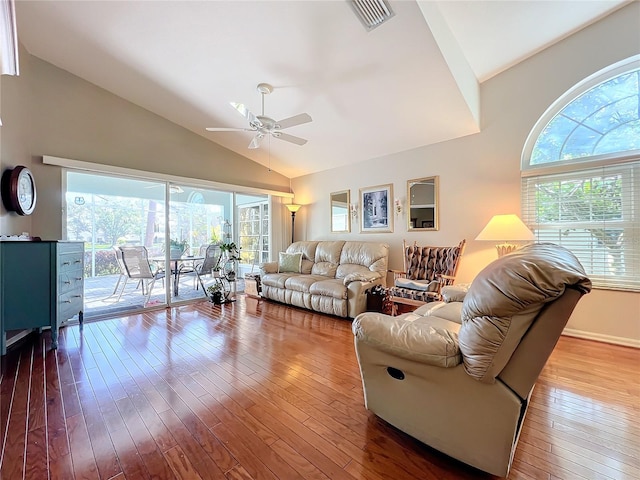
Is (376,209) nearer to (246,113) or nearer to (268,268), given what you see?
(268,268)

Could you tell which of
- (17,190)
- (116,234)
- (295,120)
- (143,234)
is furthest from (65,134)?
(295,120)

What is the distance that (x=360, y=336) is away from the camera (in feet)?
4.97

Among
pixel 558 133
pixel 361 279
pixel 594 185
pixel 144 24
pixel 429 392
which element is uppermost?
pixel 144 24

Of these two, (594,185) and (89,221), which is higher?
(594,185)

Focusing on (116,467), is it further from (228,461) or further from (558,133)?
(558,133)

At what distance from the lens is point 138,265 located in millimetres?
4102

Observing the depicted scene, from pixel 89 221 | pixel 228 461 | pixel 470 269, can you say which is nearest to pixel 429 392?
pixel 228 461

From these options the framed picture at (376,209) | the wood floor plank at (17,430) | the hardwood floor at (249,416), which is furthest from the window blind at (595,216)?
the wood floor plank at (17,430)

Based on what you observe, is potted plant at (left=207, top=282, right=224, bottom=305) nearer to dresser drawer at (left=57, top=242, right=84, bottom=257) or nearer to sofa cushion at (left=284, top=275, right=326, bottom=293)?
sofa cushion at (left=284, top=275, right=326, bottom=293)

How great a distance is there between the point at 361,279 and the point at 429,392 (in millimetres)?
2369

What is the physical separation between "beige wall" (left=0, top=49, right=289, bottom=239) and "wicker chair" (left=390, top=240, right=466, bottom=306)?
396 cm

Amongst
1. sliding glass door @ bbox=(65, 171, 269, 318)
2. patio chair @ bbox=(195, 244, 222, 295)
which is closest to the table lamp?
sliding glass door @ bbox=(65, 171, 269, 318)

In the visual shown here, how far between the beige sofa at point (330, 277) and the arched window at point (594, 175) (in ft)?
6.80

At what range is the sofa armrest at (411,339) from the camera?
1.27 m
